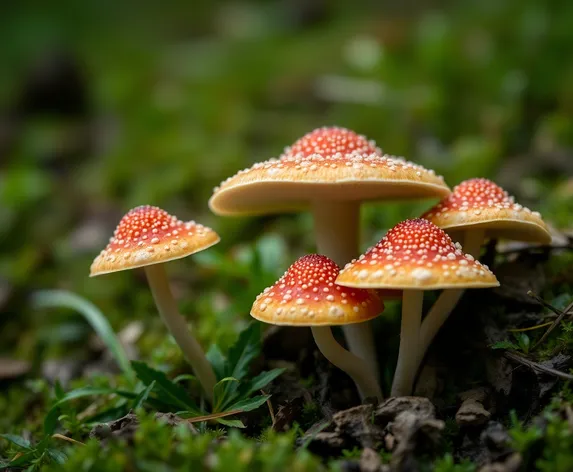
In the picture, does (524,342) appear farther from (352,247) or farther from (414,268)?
(352,247)

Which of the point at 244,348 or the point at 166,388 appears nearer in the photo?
the point at 166,388

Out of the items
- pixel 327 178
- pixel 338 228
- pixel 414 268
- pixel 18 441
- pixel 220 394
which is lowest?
pixel 18 441

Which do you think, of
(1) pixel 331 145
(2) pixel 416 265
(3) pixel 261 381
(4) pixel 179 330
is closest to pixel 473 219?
(2) pixel 416 265

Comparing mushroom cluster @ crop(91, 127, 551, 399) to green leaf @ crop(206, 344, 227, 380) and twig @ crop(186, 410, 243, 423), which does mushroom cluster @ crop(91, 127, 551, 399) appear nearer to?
green leaf @ crop(206, 344, 227, 380)

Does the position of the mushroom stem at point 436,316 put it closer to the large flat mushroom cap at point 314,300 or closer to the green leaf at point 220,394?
the large flat mushroom cap at point 314,300

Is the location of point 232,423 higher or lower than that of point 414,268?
lower

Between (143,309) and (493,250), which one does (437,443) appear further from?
(143,309)

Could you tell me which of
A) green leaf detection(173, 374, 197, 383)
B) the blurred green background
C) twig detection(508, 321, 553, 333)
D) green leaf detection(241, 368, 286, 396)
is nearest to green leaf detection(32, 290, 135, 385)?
the blurred green background
